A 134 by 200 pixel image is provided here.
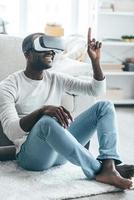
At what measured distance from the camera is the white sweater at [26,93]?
1967 millimetres

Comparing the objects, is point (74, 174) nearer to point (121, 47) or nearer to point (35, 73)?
point (35, 73)

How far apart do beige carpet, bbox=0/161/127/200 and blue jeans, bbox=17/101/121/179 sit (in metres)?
0.05

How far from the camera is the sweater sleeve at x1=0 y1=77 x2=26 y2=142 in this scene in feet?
6.34

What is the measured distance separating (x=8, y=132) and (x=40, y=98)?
0.92 feet

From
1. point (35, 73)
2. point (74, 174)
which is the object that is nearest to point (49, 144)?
point (74, 174)

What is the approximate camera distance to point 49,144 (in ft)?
6.14

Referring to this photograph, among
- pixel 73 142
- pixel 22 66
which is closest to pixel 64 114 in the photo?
pixel 73 142

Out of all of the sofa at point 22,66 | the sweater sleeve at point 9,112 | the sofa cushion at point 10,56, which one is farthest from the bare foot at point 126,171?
the sofa cushion at point 10,56

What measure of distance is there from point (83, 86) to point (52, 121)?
0.44 metres

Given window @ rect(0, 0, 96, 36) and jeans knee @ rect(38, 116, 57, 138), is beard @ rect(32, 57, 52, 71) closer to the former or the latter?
jeans knee @ rect(38, 116, 57, 138)

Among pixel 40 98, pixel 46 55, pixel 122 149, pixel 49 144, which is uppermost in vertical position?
pixel 46 55

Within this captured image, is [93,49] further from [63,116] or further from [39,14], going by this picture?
[39,14]

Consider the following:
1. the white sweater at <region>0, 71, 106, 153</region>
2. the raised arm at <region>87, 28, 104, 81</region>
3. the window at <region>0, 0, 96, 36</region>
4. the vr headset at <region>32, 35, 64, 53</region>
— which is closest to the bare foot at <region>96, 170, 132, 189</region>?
the white sweater at <region>0, 71, 106, 153</region>

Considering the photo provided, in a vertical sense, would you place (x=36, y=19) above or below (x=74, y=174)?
above
